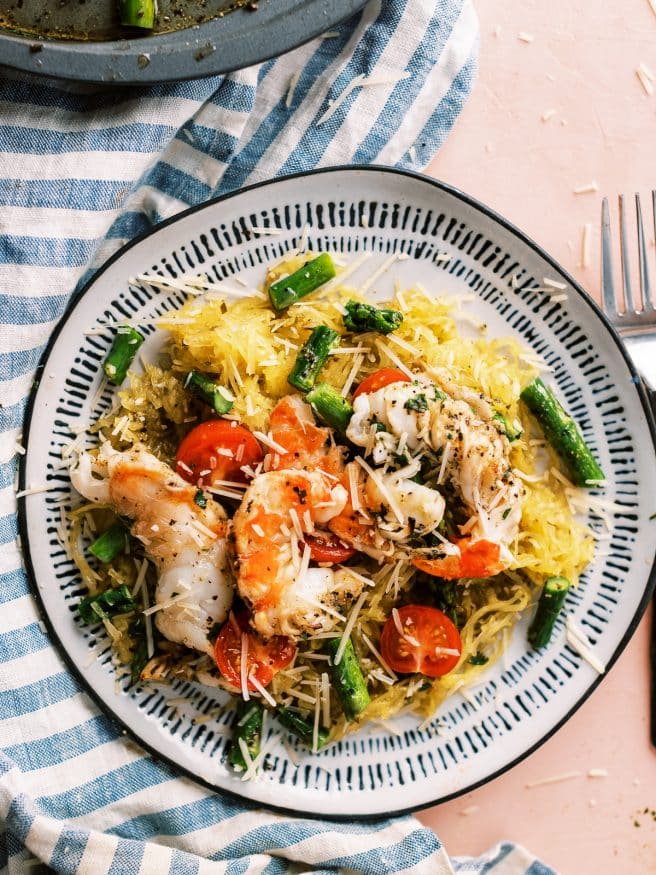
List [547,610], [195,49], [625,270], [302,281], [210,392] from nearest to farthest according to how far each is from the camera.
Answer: [195,49] → [210,392] → [302,281] → [547,610] → [625,270]

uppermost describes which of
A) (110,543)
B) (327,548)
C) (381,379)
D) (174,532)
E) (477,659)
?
(381,379)

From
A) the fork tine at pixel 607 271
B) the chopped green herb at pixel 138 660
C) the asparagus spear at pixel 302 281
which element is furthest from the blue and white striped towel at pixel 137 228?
the fork tine at pixel 607 271

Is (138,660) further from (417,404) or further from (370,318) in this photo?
(370,318)

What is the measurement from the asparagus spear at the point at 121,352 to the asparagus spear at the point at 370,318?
883 mm

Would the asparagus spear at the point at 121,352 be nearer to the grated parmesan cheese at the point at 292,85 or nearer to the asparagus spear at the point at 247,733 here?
the grated parmesan cheese at the point at 292,85

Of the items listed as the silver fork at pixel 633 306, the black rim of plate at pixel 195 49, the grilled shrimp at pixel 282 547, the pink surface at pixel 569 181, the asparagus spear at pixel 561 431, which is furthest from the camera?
the pink surface at pixel 569 181

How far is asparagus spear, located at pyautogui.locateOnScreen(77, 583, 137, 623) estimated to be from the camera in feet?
11.4

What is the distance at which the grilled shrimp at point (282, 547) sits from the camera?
3.18m

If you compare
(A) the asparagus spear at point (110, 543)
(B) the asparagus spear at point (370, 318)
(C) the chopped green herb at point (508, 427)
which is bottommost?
(A) the asparagus spear at point (110, 543)

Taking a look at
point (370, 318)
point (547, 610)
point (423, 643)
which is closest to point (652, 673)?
point (547, 610)

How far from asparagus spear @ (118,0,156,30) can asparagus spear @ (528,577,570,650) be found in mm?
2802

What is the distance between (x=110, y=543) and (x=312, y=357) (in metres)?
1.14

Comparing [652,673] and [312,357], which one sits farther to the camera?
[652,673]

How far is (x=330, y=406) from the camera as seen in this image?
339 centimetres
